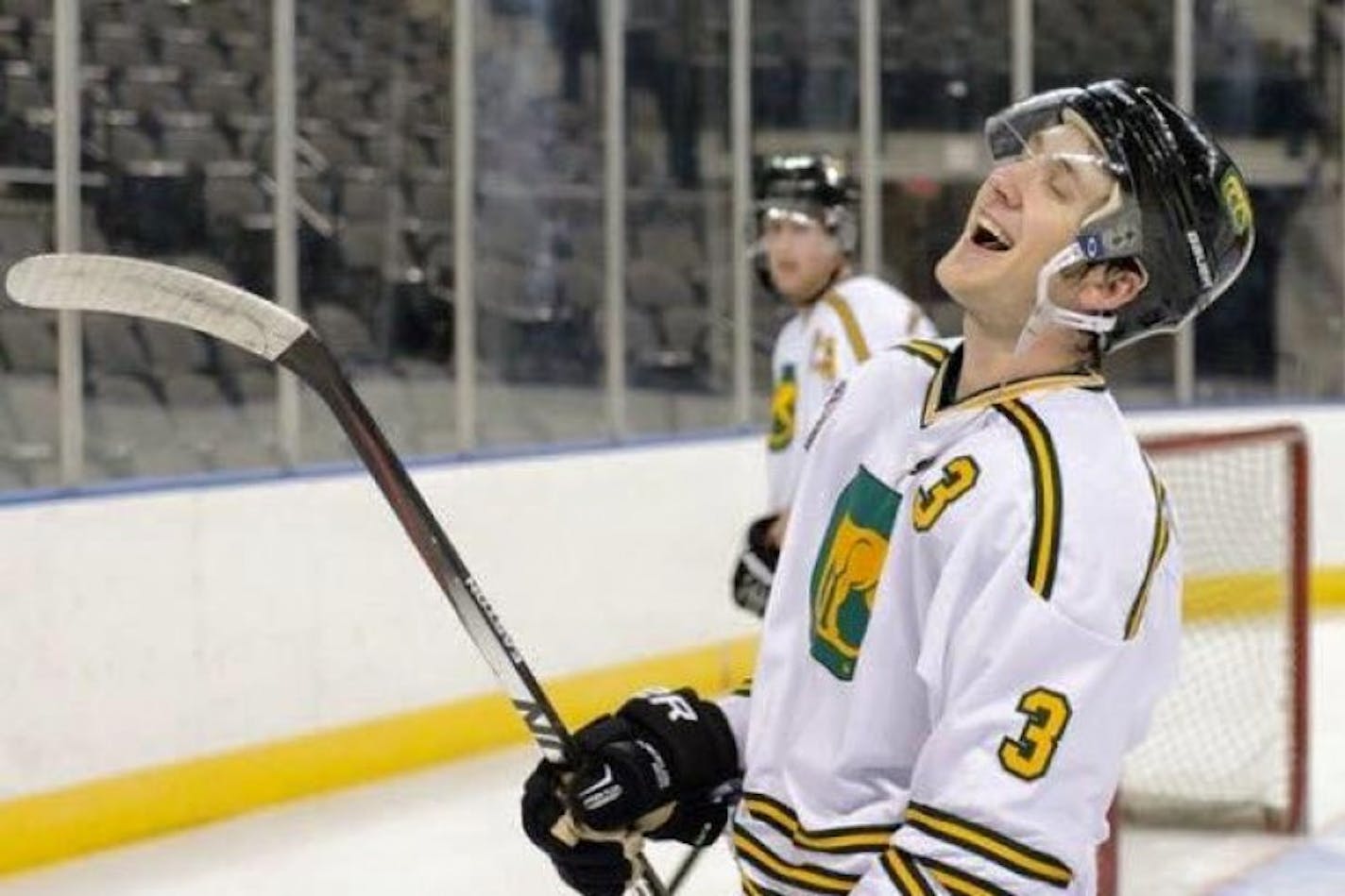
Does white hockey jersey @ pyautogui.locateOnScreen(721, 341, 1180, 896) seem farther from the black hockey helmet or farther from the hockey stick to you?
the black hockey helmet

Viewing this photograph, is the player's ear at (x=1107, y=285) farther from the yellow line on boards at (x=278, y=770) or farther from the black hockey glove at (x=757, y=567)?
the yellow line on boards at (x=278, y=770)

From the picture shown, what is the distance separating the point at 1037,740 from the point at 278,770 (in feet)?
12.7

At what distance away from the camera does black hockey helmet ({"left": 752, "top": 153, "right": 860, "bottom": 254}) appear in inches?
172

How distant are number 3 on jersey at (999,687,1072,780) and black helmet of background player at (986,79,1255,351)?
0.23 metres

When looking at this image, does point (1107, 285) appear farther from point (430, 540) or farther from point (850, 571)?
point (430, 540)

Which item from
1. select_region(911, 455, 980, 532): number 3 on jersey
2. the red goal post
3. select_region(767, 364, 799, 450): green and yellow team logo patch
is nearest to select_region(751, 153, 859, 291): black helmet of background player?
select_region(767, 364, 799, 450): green and yellow team logo patch

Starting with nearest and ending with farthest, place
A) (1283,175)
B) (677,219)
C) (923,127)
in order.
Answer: (677,219)
(923,127)
(1283,175)

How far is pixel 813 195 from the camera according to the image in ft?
14.3

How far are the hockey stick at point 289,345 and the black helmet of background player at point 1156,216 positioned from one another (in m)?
0.42

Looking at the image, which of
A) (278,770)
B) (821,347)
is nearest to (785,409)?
(821,347)

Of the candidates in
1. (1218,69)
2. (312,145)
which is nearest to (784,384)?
(312,145)

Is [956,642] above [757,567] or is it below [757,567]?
above

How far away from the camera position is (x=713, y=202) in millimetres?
7062

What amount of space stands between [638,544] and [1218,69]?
3.48m
